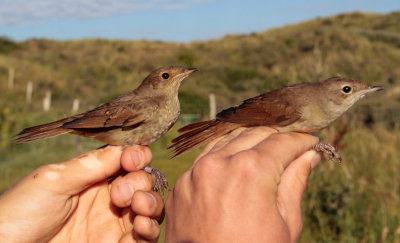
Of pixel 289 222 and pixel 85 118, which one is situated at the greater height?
pixel 85 118

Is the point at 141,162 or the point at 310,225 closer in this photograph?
A: the point at 141,162

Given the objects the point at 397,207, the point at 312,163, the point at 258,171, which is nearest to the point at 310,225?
the point at 397,207

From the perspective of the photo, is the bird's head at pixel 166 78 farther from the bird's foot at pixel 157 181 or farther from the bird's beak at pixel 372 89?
the bird's beak at pixel 372 89

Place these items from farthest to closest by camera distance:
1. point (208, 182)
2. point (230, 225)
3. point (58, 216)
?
point (58, 216) → point (208, 182) → point (230, 225)

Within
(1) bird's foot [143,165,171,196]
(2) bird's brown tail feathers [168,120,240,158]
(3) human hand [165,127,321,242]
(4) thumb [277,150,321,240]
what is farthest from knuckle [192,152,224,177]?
(2) bird's brown tail feathers [168,120,240,158]

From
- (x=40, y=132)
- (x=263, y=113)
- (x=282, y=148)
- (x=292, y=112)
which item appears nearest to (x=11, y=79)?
(x=40, y=132)

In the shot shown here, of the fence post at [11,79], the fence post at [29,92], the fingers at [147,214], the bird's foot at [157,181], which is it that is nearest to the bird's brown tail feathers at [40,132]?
the bird's foot at [157,181]

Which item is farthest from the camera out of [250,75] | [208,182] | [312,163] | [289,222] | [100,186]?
[250,75]

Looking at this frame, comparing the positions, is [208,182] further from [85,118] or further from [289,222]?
[85,118]
